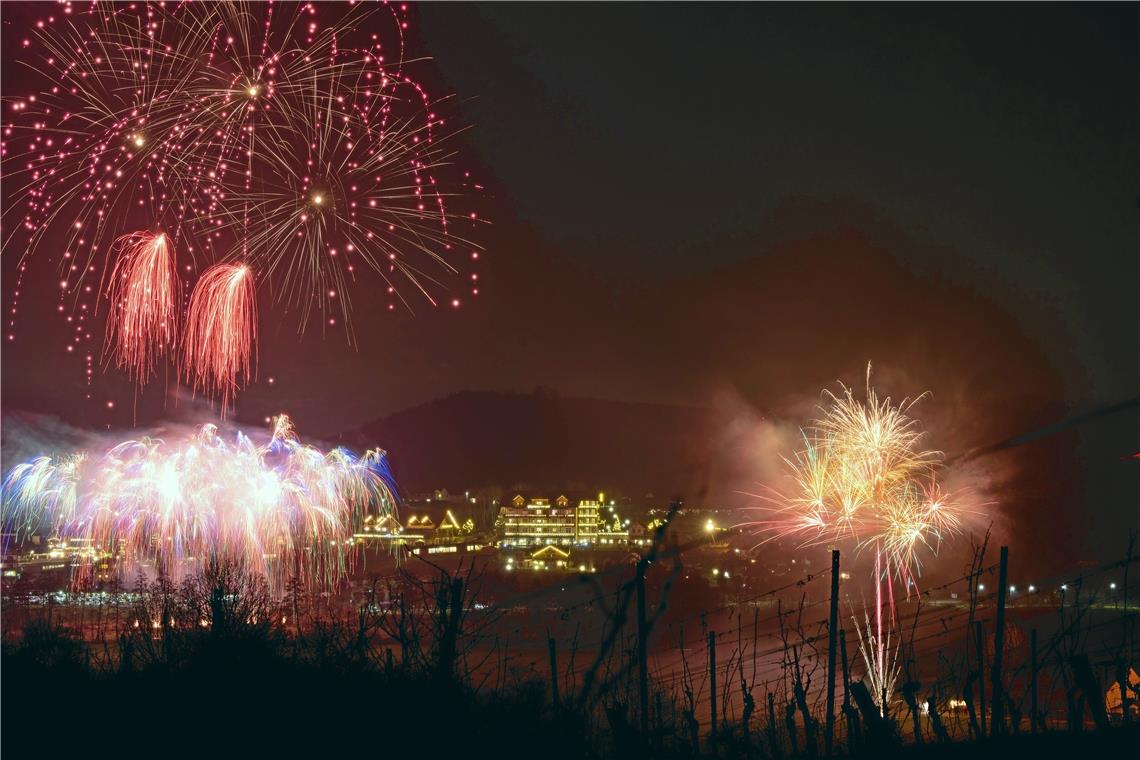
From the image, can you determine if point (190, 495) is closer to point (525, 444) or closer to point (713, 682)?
point (713, 682)

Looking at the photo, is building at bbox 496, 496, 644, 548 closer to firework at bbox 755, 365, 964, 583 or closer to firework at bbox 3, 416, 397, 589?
firework at bbox 3, 416, 397, 589

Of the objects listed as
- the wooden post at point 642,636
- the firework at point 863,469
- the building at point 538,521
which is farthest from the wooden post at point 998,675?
the building at point 538,521

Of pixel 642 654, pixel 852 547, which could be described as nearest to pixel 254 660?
pixel 642 654

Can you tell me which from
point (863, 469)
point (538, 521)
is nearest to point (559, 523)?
point (538, 521)

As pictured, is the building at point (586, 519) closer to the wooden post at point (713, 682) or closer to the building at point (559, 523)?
the building at point (559, 523)

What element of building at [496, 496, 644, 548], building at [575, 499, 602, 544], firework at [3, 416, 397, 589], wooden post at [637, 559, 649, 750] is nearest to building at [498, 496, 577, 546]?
building at [496, 496, 644, 548]

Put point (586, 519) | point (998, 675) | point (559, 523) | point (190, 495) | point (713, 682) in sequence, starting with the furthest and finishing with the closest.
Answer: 1. point (586, 519)
2. point (559, 523)
3. point (190, 495)
4. point (713, 682)
5. point (998, 675)

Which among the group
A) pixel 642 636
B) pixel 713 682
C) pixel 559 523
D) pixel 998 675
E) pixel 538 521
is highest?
pixel 538 521

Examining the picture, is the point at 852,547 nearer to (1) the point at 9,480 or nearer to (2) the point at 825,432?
(2) the point at 825,432

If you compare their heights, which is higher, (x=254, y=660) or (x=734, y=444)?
(x=734, y=444)
